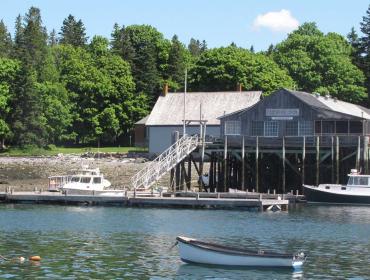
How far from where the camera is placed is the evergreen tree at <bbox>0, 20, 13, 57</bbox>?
13432 cm

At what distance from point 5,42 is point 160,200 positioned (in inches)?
3569

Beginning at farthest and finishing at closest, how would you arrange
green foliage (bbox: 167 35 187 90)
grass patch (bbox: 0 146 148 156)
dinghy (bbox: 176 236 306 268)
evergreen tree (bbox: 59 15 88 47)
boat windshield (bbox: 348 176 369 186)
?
evergreen tree (bbox: 59 15 88 47)
green foliage (bbox: 167 35 187 90)
grass patch (bbox: 0 146 148 156)
boat windshield (bbox: 348 176 369 186)
dinghy (bbox: 176 236 306 268)

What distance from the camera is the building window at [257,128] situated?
71000mm

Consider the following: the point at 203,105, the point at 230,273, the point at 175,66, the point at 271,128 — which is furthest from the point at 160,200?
the point at 175,66

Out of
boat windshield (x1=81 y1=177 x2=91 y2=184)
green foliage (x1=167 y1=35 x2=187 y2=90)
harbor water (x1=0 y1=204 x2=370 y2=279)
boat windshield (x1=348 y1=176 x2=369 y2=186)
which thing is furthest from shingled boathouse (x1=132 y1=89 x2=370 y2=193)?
green foliage (x1=167 y1=35 x2=187 y2=90)

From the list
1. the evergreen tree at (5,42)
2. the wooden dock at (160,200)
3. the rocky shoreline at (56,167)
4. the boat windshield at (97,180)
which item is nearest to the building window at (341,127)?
the wooden dock at (160,200)

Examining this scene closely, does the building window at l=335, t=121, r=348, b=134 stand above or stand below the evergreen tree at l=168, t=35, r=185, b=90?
below

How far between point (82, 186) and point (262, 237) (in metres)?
23.1

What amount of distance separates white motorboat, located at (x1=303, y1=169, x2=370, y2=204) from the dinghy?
28.4 m

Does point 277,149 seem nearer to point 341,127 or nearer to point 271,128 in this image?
point 271,128

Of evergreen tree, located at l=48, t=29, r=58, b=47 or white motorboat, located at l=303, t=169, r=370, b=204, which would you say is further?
evergreen tree, located at l=48, t=29, r=58, b=47

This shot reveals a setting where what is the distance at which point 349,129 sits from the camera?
68750 millimetres

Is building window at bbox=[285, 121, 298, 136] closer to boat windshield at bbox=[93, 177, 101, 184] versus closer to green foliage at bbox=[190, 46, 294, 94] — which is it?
boat windshield at bbox=[93, 177, 101, 184]

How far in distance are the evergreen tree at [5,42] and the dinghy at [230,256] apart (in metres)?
101
